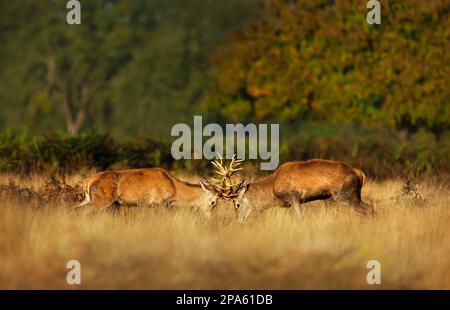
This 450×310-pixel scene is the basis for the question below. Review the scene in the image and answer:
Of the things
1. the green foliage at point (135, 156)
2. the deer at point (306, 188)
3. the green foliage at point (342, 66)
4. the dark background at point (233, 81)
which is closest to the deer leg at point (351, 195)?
the deer at point (306, 188)

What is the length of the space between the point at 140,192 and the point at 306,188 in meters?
2.27

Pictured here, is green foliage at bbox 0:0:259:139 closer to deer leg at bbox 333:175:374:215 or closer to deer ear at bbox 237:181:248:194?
deer ear at bbox 237:181:248:194

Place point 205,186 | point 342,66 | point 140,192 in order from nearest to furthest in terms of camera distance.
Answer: point 205,186
point 140,192
point 342,66

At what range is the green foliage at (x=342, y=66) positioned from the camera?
25.8 meters

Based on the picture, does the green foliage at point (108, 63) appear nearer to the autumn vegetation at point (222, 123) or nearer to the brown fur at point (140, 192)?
the autumn vegetation at point (222, 123)

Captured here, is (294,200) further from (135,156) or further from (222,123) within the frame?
(222,123)

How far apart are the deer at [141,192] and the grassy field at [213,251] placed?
568 millimetres

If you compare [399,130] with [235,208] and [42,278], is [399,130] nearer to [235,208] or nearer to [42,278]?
[235,208]

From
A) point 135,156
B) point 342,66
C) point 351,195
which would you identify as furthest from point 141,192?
point 342,66

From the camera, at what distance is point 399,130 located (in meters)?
29.5

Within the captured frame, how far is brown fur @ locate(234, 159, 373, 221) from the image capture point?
12.7 m

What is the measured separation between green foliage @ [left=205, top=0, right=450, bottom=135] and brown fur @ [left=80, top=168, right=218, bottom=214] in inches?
565

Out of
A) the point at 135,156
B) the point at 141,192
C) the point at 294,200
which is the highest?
the point at 135,156

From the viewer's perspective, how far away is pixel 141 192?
12.5 meters
